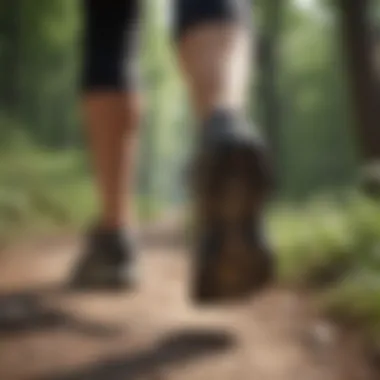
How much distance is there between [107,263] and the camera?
2.66ft

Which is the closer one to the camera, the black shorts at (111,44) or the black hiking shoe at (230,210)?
the black hiking shoe at (230,210)

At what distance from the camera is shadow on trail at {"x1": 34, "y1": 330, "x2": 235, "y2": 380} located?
74 cm

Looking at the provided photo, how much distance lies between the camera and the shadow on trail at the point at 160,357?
2.43ft

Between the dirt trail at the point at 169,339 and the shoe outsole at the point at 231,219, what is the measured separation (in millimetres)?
29

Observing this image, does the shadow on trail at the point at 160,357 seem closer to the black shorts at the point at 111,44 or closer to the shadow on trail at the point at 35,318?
the shadow on trail at the point at 35,318

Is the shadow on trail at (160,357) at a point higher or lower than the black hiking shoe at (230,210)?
lower

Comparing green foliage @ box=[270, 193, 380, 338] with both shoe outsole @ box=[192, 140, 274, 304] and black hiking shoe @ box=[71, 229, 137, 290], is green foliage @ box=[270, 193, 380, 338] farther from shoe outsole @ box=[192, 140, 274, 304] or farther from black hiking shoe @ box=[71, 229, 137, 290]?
black hiking shoe @ box=[71, 229, 137, 290]

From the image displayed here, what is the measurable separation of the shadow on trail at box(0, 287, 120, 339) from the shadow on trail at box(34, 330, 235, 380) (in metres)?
0.04

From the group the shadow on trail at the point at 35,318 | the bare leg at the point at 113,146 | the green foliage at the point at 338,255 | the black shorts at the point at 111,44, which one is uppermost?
the black shorts at the point at 111,44

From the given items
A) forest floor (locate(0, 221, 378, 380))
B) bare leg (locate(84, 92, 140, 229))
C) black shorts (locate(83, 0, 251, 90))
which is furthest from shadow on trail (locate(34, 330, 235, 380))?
black shorts (locate(83, 0, 251, 90))

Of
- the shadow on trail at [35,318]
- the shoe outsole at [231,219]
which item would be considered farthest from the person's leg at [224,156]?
the shadow on trail at [35,318]

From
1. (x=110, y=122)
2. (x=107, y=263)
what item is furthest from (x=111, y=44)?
(x=107, y=263)

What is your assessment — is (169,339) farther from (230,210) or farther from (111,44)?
(111,44)

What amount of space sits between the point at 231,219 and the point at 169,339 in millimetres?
150
